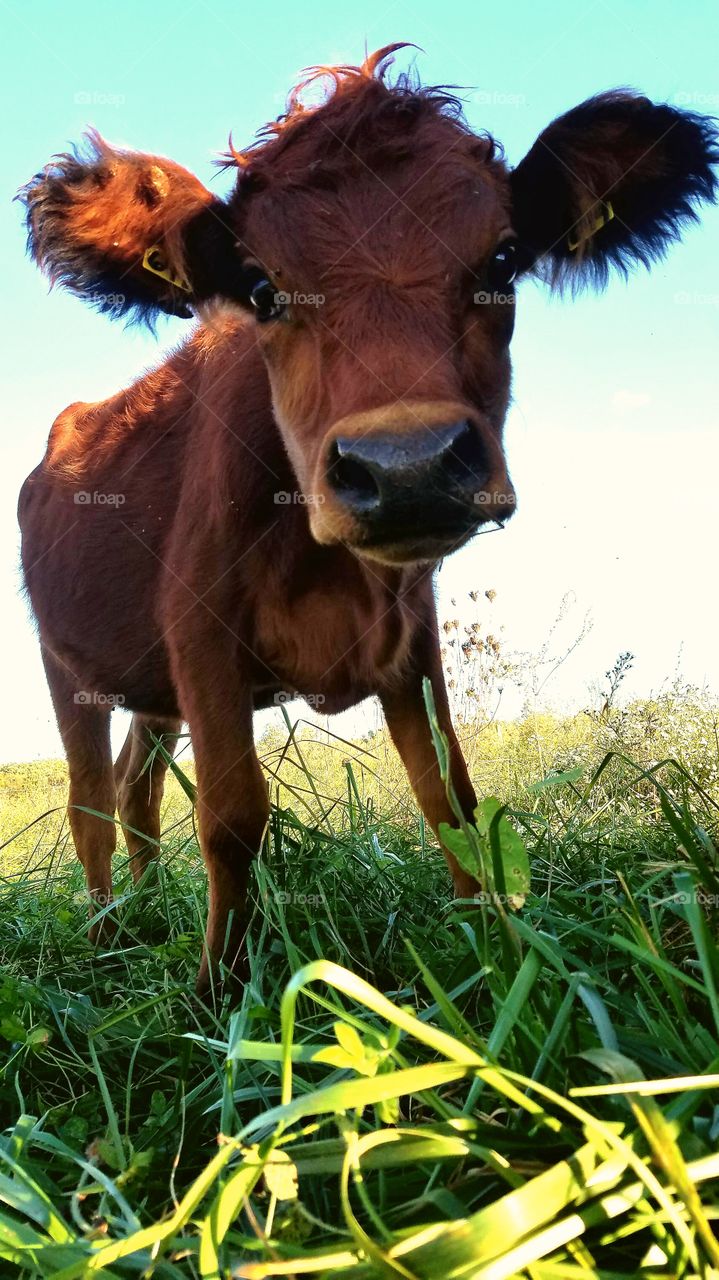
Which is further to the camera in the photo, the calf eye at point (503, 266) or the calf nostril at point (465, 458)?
the calf eye at point (503, 266)

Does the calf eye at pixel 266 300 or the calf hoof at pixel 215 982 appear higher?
the calf eye at pixel 266 300

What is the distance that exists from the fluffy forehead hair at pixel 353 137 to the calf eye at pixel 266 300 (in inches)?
12.1

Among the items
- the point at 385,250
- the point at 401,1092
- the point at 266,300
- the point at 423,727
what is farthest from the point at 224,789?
the point at 401,1092

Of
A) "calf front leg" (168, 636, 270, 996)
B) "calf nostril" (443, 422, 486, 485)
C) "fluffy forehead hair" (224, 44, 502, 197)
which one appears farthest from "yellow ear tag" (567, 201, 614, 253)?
"calf front leg" (168, 636, 270, 996)

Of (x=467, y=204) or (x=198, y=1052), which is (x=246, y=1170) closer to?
(x=198, y=1052)

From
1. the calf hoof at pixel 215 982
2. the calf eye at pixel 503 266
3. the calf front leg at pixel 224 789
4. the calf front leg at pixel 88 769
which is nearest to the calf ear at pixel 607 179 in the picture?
the calf eye at pixel 503 266

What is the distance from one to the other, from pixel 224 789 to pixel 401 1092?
2162mm

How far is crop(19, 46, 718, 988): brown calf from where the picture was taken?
254 centimetres

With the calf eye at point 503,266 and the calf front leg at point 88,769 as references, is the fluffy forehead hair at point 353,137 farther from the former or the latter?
the calf front leg at point 88,769

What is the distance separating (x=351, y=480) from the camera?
98.3 inches

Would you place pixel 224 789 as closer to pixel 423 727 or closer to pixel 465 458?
pixel 423 727

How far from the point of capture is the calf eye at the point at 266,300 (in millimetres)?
3094

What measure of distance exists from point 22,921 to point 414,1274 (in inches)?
129

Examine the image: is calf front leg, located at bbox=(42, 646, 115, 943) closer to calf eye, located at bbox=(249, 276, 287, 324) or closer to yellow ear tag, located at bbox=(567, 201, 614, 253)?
calf eye, located at bbox=(249, 276, 287, 324)
